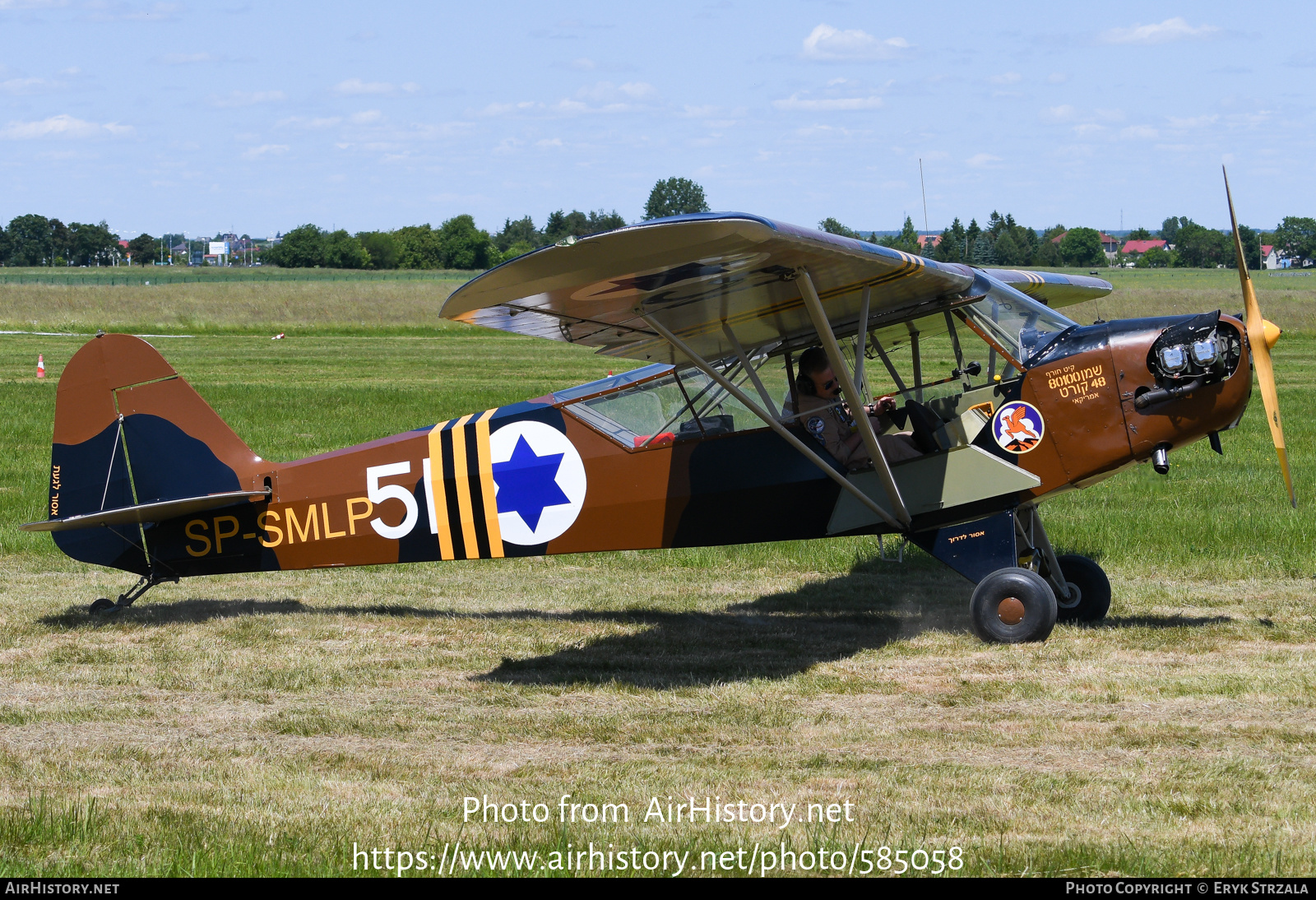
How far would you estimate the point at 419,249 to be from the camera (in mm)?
149375

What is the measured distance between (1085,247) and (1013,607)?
340 ft

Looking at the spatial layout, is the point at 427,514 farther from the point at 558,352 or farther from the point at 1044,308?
the point at 558,352

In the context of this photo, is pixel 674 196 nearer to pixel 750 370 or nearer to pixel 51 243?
pixel 51 243

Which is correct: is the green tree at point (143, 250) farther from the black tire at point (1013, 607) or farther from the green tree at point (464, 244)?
the black tire at point (1013, 607)

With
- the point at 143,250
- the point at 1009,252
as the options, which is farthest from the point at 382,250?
the point at 1009,252

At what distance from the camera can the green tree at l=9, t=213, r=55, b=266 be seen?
161 metres

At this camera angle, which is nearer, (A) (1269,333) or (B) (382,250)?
(A) (1269,333)

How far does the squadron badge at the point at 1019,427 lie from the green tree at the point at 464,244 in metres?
135

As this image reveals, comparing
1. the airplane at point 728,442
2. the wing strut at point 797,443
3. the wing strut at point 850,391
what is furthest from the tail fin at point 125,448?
the wing strut at point 850,391

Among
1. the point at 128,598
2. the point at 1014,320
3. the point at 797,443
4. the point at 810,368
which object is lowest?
the point at 128,598

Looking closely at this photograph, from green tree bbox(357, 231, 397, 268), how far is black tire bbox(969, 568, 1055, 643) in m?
145

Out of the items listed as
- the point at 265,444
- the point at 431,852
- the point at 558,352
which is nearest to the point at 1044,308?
the point at 431,852

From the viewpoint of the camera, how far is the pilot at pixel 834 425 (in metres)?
7.96
